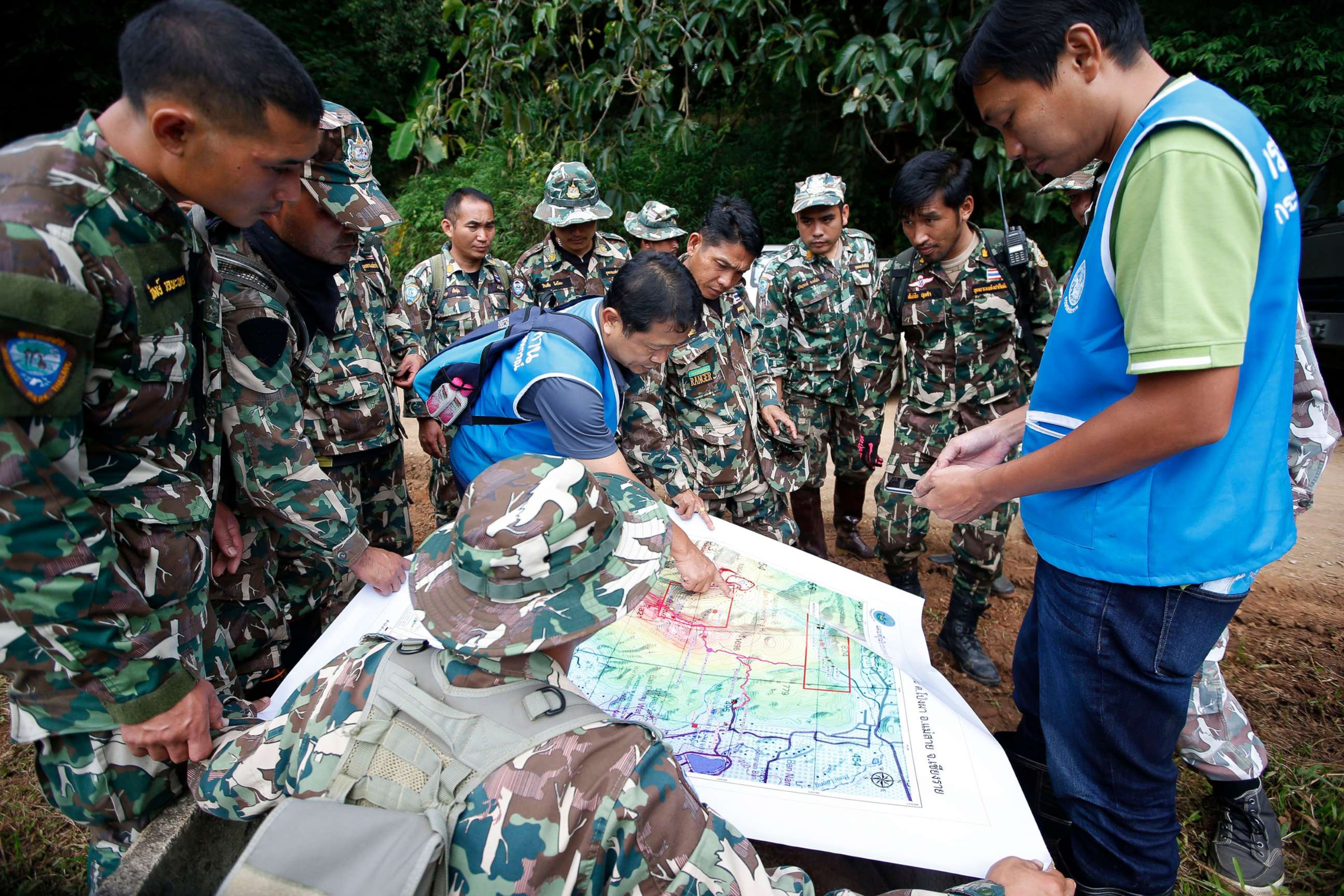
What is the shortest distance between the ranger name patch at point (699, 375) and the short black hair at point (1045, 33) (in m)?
1.72

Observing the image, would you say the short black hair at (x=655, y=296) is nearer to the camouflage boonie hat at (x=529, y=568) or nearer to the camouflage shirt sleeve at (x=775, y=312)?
the camouflage boonie hat at (x=529, y=568)

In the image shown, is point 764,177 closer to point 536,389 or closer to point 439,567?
point 536,389

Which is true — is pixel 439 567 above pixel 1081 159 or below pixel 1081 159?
below

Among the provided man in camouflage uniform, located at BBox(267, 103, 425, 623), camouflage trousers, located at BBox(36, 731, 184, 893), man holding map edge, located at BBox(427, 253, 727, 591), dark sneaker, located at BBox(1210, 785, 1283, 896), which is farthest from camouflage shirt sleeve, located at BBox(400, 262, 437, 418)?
dark sneaker, located at BBox(1210, 785, 1283, 896)

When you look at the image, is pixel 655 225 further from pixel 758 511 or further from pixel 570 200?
pixel 758 511

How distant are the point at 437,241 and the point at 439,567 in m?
10.1

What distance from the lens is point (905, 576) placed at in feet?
10.9

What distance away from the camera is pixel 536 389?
2.06m

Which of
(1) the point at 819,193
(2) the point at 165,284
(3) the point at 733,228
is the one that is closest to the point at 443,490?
(3) the point at 733,228

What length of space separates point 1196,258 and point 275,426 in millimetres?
1746

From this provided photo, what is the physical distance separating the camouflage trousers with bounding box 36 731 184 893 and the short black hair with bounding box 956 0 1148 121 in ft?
6.21

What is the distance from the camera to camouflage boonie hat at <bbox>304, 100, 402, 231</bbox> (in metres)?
1.90

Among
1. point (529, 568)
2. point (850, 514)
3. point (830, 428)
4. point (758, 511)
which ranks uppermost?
point (529, 568)

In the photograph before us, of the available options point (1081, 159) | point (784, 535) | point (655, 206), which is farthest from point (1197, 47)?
point (1081, 159)
